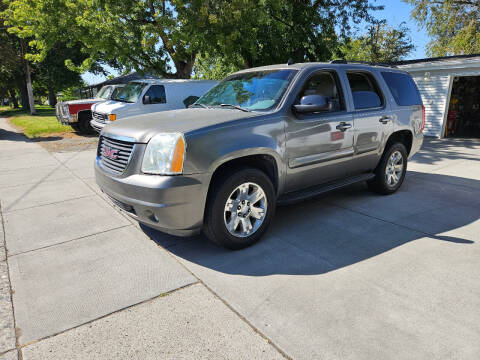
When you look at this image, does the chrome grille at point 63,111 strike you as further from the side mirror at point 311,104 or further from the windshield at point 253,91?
the side mirror at point 311,104

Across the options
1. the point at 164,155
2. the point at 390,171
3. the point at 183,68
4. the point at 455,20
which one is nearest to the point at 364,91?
the point at 390,171

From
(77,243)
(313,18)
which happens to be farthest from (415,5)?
(77,243)

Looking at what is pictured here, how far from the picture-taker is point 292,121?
13.0 feet

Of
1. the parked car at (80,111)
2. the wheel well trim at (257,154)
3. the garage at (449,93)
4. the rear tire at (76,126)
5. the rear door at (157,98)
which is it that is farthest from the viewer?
the rear tire at (76,126)

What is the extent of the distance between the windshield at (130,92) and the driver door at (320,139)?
26.5 ft

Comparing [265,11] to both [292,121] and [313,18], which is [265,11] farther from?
[292,121]

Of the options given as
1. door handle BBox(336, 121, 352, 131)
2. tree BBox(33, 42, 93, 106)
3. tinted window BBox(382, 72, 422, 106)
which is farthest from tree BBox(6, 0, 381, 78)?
tree BBox(33, 42, 93, 106)

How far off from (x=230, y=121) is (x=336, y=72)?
1.90 m

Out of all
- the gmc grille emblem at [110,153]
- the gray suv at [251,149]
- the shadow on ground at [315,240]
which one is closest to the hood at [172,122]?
the gray suv at [251,149]

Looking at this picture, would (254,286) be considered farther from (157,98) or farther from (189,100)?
(189,100)

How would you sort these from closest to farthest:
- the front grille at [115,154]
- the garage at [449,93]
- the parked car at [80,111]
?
the front grille at [115,154]
the garage at [449,93]
the parked car at [80,111]

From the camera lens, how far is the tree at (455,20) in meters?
21.2

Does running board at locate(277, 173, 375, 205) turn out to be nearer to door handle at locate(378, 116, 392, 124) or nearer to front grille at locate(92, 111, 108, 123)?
door handle at locate(378, 116, 392, 124)

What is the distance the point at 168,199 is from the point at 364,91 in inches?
130
